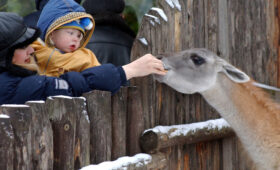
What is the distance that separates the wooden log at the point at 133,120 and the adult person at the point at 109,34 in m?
1.64

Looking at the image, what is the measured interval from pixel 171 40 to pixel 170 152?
1162mm

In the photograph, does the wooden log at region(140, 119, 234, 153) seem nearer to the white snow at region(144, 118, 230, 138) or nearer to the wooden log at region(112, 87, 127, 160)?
the white snow at region(144, 118, 230, 138)

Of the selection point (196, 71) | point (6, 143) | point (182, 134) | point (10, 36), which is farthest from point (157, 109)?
point (6, 143)

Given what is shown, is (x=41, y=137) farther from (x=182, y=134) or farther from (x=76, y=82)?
(x=182, y=134)

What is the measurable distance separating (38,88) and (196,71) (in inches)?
66.6

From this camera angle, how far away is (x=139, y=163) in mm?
3010

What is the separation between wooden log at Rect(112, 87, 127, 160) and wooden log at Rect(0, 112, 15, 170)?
3.56 ft

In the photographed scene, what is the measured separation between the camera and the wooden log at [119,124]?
3053 millimetres

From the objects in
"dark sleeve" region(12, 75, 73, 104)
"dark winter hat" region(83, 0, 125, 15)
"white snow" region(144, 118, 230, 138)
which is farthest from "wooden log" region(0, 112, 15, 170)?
"dark winter hat" region(83, 0, 125, 15)

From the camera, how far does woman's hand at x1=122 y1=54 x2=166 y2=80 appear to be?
312 centimetres

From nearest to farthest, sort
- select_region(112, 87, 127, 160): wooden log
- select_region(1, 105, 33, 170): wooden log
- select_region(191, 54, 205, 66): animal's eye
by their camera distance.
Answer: select_region(1, 105, 33, 170): wooden log → select_region(112, 87, 127, 160): wooden log → select_region(191, 54, 205, 66): animal's eye

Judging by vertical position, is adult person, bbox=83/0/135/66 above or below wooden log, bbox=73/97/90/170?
above

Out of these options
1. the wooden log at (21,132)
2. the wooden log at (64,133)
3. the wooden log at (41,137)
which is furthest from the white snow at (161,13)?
the wooden log at (21,132)

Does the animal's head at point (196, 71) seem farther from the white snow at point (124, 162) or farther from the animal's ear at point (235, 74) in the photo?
the white snow at point (124, 162)
